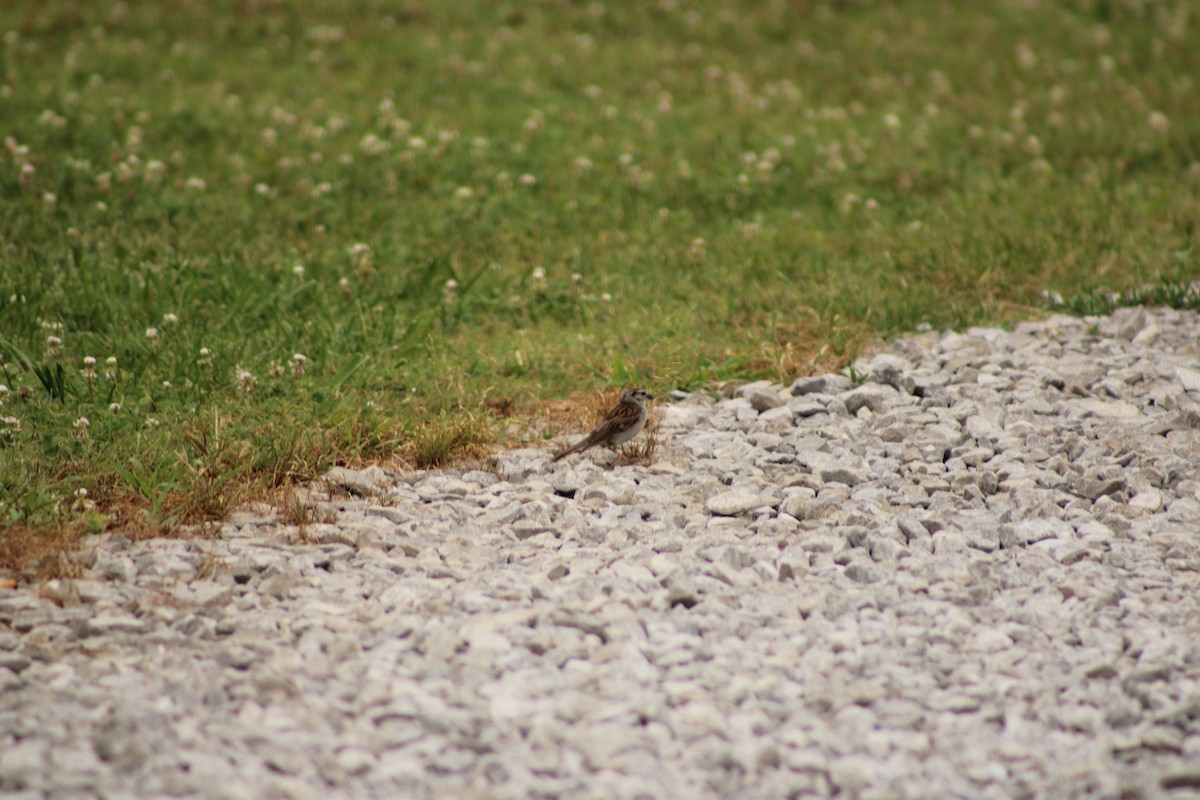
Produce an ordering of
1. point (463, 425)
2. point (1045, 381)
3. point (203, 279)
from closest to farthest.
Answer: point (463, 425)
point (1045, 381)
point (203, 279)

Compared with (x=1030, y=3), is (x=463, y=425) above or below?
A: below

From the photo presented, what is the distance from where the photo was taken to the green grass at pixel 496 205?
24.5 ft

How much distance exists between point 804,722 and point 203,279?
6826 mm

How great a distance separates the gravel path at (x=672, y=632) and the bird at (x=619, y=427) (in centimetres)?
15

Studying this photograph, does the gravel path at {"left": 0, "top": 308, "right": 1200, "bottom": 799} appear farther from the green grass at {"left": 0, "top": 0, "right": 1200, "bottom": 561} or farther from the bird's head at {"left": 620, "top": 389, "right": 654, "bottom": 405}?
the green grass at {"left": 0, "top": 0, "right": 1200, "bottom": 561}

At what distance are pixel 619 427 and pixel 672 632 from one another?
82.7 inches

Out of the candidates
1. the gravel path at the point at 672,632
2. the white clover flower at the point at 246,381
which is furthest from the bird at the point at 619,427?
the white clover flower at the point at 246,381

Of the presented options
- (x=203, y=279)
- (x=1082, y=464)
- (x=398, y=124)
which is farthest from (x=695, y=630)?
(x=398, y=124)

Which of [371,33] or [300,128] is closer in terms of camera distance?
[300,128]

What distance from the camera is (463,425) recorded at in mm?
7000

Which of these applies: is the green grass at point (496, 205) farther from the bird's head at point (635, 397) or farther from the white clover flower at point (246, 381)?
the bird's head at point (635, 397)

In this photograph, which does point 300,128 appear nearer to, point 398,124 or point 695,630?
point 398,124

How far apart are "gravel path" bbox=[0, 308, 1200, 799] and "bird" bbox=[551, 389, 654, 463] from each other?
15 cm

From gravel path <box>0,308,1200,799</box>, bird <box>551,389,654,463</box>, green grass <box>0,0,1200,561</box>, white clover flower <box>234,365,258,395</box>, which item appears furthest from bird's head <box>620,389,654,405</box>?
white clover flower <box>234,365,258,395</box>
